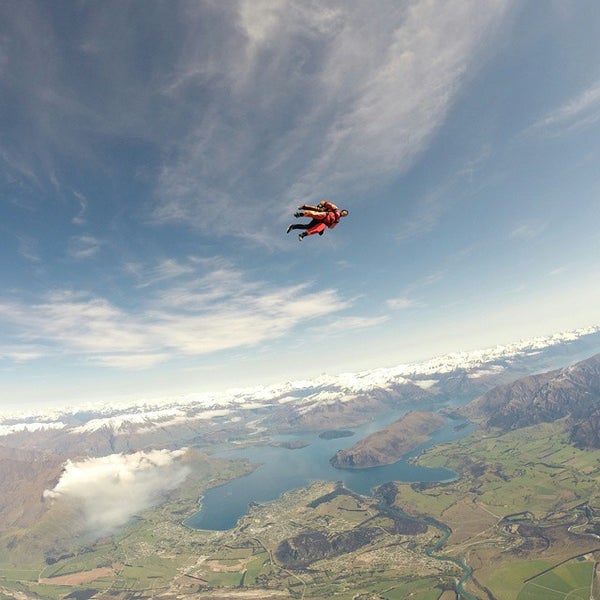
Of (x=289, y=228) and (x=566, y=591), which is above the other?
(x=289, y=228)

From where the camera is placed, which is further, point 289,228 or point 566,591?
point 566,591

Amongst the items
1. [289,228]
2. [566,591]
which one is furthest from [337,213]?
[566,591]

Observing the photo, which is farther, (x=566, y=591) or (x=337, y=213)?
(x=566, y=591)

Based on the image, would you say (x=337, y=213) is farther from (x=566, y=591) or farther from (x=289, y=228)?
(x=566, y=591)

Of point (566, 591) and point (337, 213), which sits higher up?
point (337, 213)
